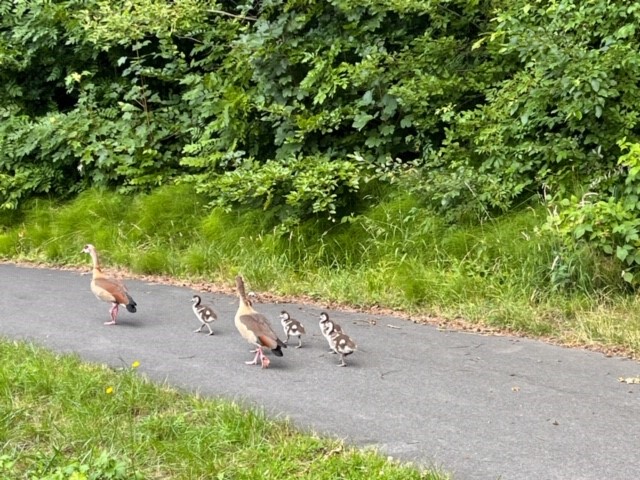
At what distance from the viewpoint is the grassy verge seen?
A: 7336mm

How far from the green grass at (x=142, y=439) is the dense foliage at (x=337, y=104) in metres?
3.95

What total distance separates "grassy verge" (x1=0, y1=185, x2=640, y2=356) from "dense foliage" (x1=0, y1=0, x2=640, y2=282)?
0.28 m

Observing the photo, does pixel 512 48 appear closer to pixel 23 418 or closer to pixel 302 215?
pixel 302 215

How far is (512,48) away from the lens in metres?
8.22

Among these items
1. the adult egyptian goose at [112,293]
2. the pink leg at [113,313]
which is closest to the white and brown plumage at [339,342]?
the adult egyptian goose at [112,293]

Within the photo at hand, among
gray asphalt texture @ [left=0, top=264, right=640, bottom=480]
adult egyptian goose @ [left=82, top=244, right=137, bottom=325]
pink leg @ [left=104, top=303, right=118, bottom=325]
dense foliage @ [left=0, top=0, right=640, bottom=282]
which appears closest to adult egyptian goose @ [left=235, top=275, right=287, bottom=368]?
gray asphalt texture @ [left=0, top=264, right=640, bottom=480]

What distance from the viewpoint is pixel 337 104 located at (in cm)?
1011

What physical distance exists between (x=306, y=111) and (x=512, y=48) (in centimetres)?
309

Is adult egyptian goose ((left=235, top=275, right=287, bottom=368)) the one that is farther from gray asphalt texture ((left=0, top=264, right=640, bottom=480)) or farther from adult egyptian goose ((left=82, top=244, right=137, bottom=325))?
adult egyptian goose ((left=82, top=244, right=137, bottom=325))

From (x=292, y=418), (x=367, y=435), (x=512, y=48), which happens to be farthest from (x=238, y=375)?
(x=512, y=48)

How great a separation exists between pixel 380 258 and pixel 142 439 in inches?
193

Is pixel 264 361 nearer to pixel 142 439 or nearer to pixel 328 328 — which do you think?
pixel 328 328

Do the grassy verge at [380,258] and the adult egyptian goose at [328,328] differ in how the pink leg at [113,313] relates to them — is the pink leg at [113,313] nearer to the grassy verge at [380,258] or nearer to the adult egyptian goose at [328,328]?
the grassy verge at [380,258]

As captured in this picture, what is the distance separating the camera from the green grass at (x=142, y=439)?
14.0ft
